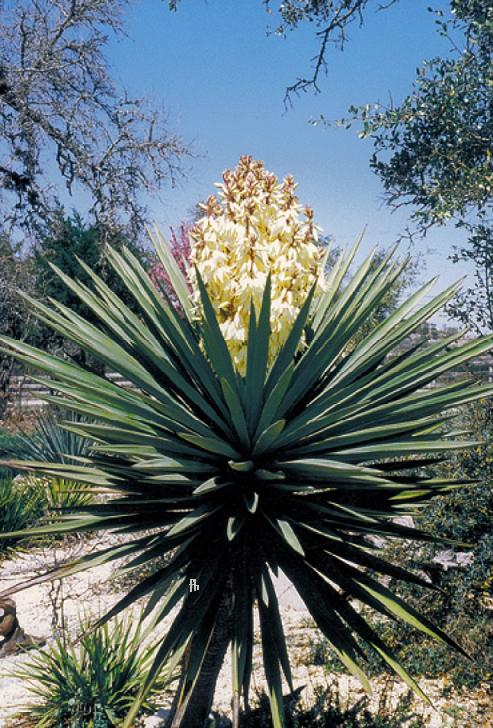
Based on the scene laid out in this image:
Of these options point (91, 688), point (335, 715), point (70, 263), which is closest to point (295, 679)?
point (335, 715)

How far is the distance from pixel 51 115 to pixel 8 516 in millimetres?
7425

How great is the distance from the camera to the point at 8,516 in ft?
24.4

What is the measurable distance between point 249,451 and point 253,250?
0.71 metres

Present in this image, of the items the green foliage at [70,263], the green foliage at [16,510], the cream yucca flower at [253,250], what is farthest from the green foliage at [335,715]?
the green foliage at [70,263]

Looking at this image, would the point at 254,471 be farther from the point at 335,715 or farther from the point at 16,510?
the point at 16,510

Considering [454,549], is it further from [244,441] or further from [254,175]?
[254,175]

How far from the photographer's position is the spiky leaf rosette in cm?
235

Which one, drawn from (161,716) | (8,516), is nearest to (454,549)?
(161,716)

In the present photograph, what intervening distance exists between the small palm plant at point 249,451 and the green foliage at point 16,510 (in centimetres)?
517

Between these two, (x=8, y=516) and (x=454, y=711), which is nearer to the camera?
(x=454, y=711)

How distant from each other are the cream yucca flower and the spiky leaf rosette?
5.3 inches

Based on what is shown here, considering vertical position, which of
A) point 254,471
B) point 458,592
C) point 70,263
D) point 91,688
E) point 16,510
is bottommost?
point 91,688

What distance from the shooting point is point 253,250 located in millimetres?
2484

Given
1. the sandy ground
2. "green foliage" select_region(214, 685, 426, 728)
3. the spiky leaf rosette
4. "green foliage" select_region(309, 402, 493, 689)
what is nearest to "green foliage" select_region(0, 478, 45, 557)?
the sandy ground
